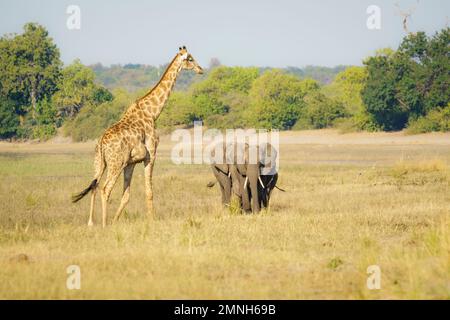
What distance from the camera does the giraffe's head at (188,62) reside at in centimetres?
1448

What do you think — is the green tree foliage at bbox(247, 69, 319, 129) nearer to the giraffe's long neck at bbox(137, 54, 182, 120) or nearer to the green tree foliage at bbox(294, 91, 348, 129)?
the green tree foliage at bbox(294, 91, 348, 129)

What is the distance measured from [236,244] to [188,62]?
4.76 meters

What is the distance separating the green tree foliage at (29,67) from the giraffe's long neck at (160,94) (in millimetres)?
45706

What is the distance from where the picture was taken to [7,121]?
55094 mm

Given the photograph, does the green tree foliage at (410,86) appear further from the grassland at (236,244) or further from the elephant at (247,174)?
the elephant at (247,174)

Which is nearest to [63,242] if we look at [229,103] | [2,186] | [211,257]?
[211,257]

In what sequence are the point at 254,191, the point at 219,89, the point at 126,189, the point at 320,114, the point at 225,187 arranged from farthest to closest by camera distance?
the point at 219,89
the point at 320,114
the point at 225,187
the point at 254,191
the point at 126,189

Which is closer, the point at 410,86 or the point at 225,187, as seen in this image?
the point at 225,187

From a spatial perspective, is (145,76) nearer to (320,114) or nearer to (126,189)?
(320,114)

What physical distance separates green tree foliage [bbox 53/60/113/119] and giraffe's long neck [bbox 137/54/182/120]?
46694 millimetres

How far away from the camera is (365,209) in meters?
15.0

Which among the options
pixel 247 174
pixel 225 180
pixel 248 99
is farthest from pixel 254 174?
pixel 248 99
